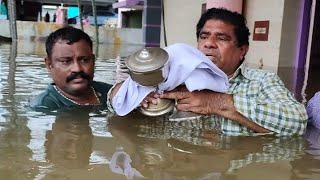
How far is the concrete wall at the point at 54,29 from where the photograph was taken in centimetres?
2386

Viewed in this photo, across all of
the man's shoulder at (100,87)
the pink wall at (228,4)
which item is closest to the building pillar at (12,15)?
the pink wall at (228,4)

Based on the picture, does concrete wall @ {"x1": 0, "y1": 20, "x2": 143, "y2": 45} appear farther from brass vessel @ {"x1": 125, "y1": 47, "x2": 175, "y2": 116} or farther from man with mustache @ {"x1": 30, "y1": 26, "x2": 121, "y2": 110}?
brass vessel @ {"x1": 125, "y1": 47, "x2": 175, "y2": 116}

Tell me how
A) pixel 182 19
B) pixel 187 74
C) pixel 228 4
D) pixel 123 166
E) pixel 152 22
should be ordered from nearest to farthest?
1. pixel 123 166
2. pixel 187 74
3. pixel 228 4
4. pixel 182 19
5. pixel 152 22

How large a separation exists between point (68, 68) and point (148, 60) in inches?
42.0

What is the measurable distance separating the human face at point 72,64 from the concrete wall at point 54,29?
68.2 ft

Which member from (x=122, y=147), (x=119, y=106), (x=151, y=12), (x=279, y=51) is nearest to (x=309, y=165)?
(x=122, y=147)

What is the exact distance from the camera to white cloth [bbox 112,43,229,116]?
8.57 ft

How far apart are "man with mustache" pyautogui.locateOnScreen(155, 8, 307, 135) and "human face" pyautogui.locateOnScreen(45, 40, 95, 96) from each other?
2.84 feet

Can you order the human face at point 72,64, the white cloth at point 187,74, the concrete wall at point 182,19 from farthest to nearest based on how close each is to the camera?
the concrete wall at point 182,19 → the human face at point 72,64 → the white cloth at point 187,74

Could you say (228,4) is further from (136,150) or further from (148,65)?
(136,150)

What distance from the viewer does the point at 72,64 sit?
11.2 feet

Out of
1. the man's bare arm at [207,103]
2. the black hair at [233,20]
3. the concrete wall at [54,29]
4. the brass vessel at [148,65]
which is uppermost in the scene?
the black hair at [233,20]

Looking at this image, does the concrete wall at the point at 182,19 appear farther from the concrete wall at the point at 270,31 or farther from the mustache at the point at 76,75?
the mustache at the point at 76,75

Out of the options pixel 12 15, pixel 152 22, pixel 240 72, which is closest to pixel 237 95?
pixel 240 72
